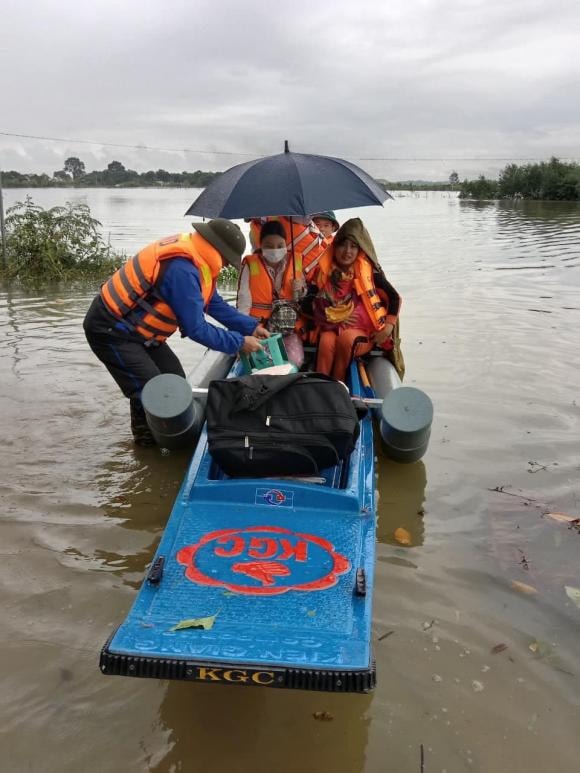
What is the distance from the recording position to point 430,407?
144 inches

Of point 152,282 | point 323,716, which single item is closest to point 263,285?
point 152,282

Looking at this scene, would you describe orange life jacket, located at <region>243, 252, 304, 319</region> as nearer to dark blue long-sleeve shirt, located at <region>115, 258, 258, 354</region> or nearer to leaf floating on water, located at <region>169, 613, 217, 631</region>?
dark blue long-sleeve shirt, located at <region>115, 258, 258, 354</region>

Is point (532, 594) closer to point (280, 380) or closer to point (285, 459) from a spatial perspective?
point (285, 459)

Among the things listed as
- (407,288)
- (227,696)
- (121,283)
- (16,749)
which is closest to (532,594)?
(227,696)

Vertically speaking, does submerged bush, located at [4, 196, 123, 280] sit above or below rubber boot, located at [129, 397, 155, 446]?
above

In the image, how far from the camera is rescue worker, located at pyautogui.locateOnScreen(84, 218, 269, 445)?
361cm

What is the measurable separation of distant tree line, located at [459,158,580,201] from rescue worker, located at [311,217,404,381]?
3760 cm

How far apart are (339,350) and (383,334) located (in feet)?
1.17

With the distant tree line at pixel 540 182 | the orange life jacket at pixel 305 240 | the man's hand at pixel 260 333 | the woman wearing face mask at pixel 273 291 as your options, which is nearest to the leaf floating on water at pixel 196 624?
the man's hand at pixel 260 333

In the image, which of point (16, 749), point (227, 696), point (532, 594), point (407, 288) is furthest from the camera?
point (407, 288)

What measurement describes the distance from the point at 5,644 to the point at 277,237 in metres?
3.14

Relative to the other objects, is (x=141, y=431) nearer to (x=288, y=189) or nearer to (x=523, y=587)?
(x=288, y=189)

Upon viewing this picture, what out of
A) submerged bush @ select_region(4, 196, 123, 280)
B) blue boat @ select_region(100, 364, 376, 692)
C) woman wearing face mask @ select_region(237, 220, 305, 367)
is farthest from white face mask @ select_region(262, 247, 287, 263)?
submerged bush @ select_region(4, 196, 123, 280)

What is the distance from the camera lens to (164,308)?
12.7ft
